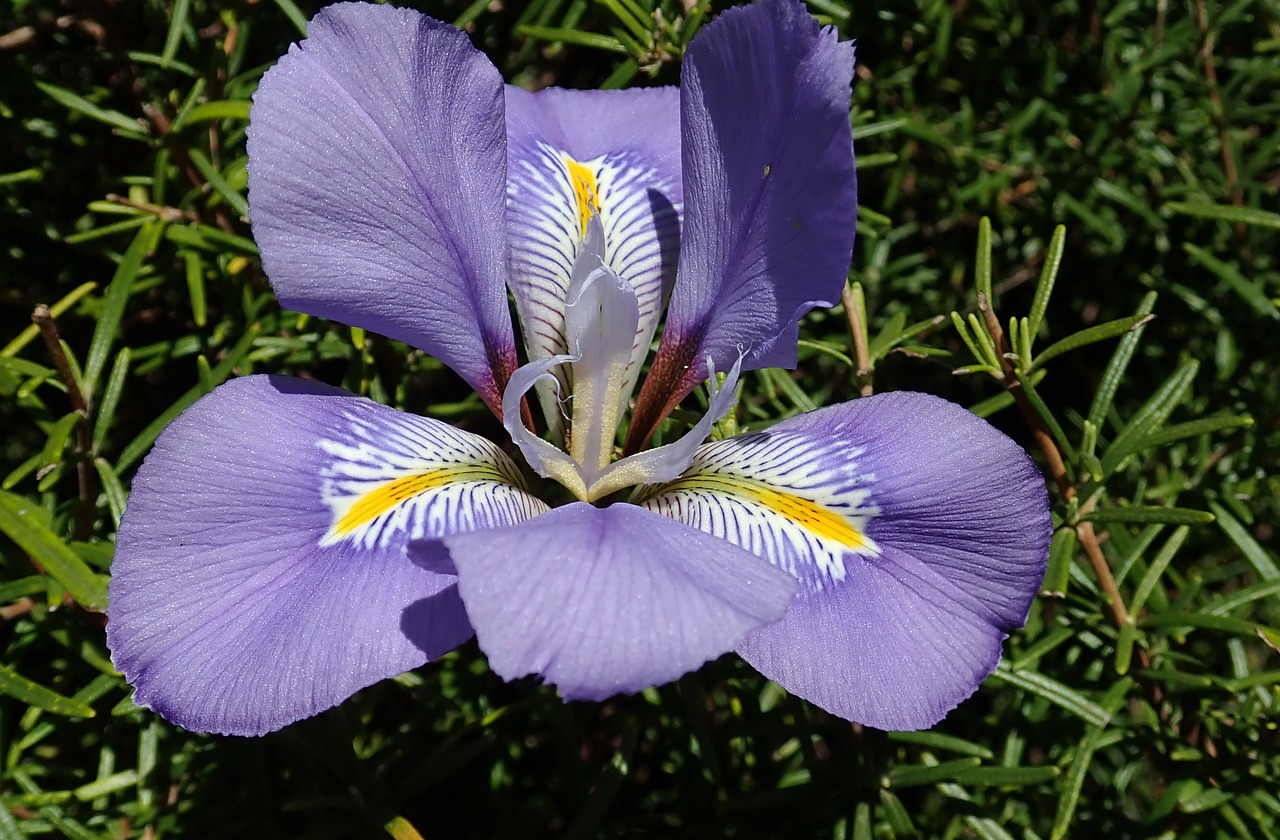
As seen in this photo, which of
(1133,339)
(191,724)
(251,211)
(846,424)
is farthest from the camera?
(1133,339)

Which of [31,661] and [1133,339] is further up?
[1133,339]

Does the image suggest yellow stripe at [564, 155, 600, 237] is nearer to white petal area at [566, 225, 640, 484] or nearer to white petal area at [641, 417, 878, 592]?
white petal area at [566, 225, 640, 484]

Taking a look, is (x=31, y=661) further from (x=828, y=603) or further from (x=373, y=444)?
(x=828, y=603)

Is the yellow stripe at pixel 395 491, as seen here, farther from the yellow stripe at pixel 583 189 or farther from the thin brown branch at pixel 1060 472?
the thin brown branch at pixel 1060 472

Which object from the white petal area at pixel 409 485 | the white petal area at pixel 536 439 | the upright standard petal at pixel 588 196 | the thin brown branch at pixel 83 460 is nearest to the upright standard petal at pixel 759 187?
the upright standard petal at pixel 588 196

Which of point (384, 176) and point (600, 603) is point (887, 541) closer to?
point (600, 603)

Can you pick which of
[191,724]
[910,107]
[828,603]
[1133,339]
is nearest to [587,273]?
[828,603]

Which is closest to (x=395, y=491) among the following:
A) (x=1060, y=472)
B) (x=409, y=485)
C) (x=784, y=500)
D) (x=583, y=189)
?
(x=409, y=485)
